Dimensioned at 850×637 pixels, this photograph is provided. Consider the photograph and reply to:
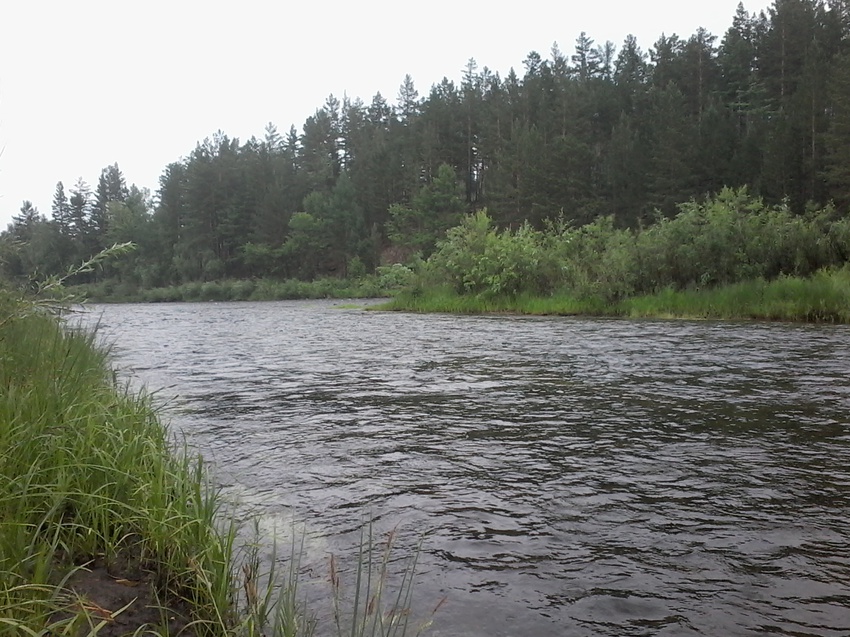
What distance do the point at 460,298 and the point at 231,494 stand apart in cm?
2663

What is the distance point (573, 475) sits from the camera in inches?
223

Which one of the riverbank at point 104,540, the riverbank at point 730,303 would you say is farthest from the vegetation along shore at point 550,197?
the riverbank at point 104,540

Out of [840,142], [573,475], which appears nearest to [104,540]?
[573,475]

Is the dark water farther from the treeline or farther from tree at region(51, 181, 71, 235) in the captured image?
tree at region(51, 181, 71, 235)

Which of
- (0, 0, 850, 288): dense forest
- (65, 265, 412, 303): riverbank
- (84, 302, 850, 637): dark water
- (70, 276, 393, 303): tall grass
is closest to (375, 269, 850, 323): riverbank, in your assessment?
(84, 302, 850, 637): dark water

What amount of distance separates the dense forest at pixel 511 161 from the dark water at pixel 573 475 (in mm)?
31621

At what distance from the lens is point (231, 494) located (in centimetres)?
525

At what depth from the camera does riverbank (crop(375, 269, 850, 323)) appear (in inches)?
698

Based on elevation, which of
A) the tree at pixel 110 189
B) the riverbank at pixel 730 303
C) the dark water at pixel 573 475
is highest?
the tree at pixel 110 189

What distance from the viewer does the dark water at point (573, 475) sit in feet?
11.7

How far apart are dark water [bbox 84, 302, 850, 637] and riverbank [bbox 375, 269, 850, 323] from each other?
6.09 metres

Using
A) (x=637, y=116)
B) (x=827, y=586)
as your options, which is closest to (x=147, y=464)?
(x=827, y=586)

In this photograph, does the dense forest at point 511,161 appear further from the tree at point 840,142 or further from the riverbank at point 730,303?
the riverbank at point 730,303

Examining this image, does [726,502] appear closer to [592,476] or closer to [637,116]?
[592,476]
